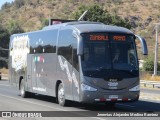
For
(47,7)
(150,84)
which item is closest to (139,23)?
(47,7)

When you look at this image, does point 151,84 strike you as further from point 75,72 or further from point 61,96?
point 75,72

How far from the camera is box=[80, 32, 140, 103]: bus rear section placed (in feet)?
56.2

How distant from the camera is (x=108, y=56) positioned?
57.6 feet

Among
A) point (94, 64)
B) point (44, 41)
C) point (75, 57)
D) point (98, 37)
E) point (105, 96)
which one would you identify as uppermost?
point (98, 37)

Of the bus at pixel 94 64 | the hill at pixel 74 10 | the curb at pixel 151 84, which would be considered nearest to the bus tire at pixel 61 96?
the bus at pixel 94 64

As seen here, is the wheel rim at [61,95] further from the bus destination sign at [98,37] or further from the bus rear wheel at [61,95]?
the bus destination sign at [98,37]

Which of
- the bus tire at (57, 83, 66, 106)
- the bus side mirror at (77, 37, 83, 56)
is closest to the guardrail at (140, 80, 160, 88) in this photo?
the bus tire at (57, 83, 66, 106)

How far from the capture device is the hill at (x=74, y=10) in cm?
10438

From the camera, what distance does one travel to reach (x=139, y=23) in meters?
105

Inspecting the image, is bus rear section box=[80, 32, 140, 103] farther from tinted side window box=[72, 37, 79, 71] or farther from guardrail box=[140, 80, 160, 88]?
guardrail box=[140, 80, 160, 88]

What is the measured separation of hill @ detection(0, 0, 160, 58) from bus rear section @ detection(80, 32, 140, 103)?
258 ft

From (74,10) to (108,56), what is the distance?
9442cm

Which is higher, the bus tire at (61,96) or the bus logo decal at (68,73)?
the bus logo decal at (68,73)

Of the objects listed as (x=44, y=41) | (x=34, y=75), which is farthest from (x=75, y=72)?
(x=34, y=75)
